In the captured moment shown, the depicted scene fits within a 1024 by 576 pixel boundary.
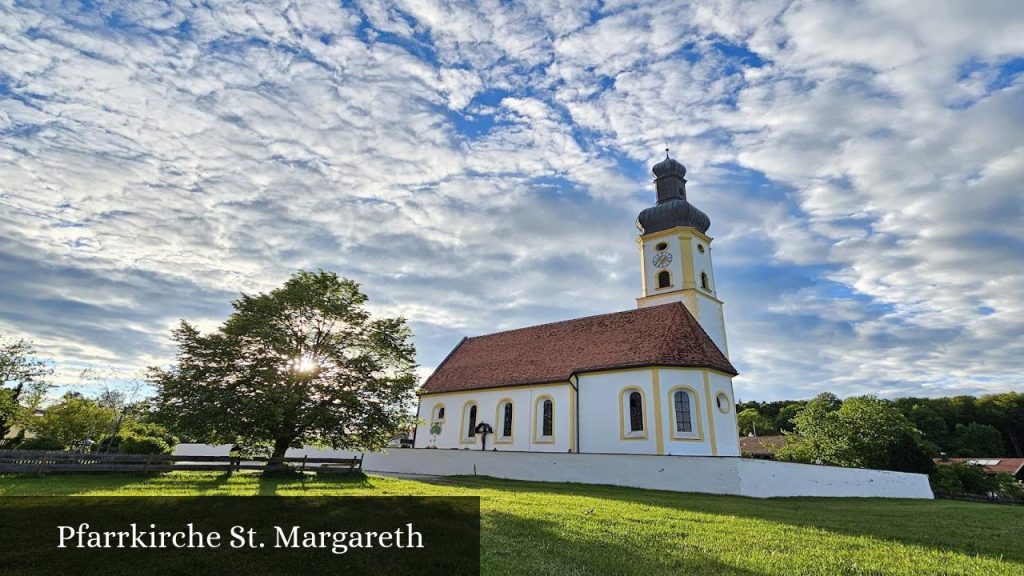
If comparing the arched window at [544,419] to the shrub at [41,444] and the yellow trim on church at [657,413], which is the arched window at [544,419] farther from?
the shrub at [41,444]

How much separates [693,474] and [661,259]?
58.3ft

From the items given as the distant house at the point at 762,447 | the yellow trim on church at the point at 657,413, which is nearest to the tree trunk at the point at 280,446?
the yellow trim on church at the point at 657,413

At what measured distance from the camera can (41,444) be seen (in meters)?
29.7

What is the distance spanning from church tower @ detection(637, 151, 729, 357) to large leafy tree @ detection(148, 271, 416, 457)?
1930cm

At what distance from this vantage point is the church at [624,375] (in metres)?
23.4

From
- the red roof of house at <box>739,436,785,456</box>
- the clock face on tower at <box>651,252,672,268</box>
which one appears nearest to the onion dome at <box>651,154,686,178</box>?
the clock face on tower at <box>651,252,672,268</box>

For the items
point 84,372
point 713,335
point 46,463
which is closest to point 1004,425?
point 713,335

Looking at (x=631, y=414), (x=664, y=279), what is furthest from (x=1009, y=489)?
(x=631, y=414)

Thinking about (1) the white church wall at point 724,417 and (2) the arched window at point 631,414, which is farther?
(2) the arched window at point 631,414

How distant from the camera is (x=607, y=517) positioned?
9664 millimetres

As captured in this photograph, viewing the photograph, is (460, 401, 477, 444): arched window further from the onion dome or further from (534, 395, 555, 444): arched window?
the onion dome

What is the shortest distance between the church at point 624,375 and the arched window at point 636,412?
0.23 feet

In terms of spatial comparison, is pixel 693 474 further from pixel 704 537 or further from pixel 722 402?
pixel 704 537

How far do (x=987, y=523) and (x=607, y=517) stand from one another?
10537 mm
